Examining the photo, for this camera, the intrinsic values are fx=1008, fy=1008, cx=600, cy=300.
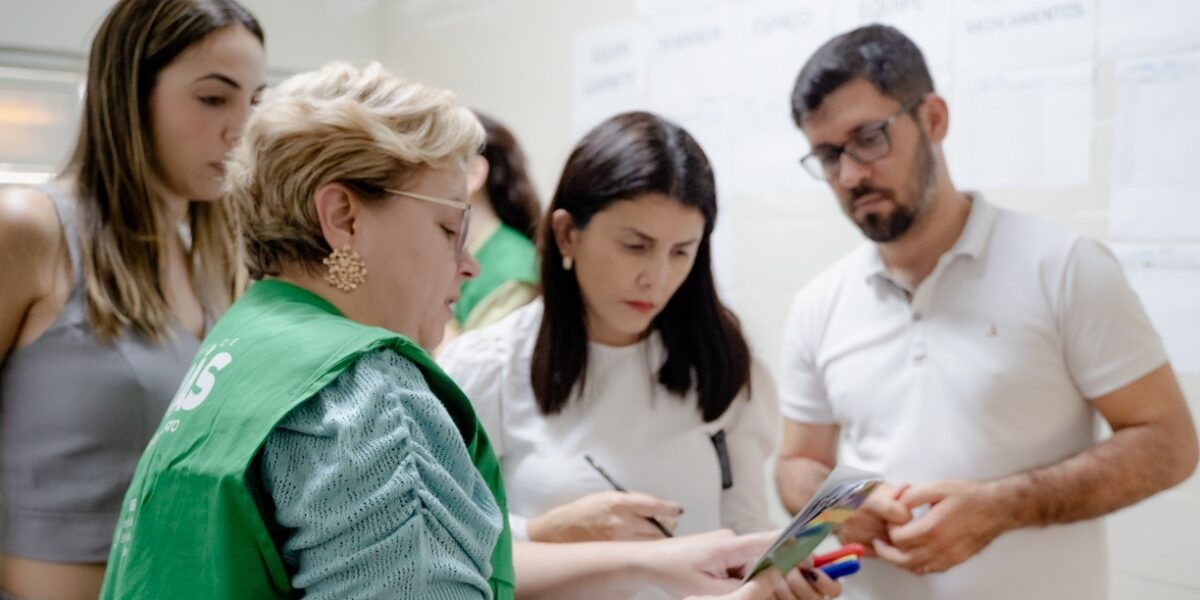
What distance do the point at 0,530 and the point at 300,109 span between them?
1.01 metres

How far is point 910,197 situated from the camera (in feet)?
5.93

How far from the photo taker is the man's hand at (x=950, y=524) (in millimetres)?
1628

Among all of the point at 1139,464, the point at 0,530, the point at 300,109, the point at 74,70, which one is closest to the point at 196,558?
the point at 300,109

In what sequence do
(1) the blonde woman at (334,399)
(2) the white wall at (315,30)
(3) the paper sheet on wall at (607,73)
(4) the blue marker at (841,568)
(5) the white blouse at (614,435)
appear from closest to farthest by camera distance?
1. (1) the blonde woman at (334,399)
2. (4) the blue marker at (841,568)
3. (5) the white blouse at (614,435)
4. (3) the paper sheet on wall at (607,73)
5. (2) the white wall at (315,30)

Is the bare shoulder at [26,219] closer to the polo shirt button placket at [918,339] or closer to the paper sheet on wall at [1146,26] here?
the polo shirt button placket at [918,339]

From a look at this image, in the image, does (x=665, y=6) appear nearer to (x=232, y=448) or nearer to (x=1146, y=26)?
(x=1146, y=26)

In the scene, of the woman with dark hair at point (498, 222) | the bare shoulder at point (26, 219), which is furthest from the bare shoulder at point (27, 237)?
the woman with dark hair at point (498, 222)

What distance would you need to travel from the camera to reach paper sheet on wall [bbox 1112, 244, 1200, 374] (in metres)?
1.77

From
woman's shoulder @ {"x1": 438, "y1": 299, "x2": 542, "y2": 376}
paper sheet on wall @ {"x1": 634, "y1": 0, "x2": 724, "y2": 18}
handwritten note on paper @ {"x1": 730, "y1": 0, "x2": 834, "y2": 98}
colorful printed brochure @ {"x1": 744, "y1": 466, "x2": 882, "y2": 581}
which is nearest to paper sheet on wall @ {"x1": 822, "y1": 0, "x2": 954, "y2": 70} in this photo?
handwritten note on paper @ {"x1": 730, "y1": 0, "x2": 834, "y2": 98}

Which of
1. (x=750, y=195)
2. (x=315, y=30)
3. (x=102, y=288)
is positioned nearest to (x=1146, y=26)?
(x=750, y=195)

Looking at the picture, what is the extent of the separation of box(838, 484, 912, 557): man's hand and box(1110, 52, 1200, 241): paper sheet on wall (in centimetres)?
68

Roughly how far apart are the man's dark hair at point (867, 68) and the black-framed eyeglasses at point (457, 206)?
36.8 inches

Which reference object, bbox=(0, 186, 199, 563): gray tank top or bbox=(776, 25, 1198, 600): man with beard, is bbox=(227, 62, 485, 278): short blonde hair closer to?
bbox=(0, 186, 199, 563): gray tank top

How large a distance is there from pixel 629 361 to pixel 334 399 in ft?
2.74
